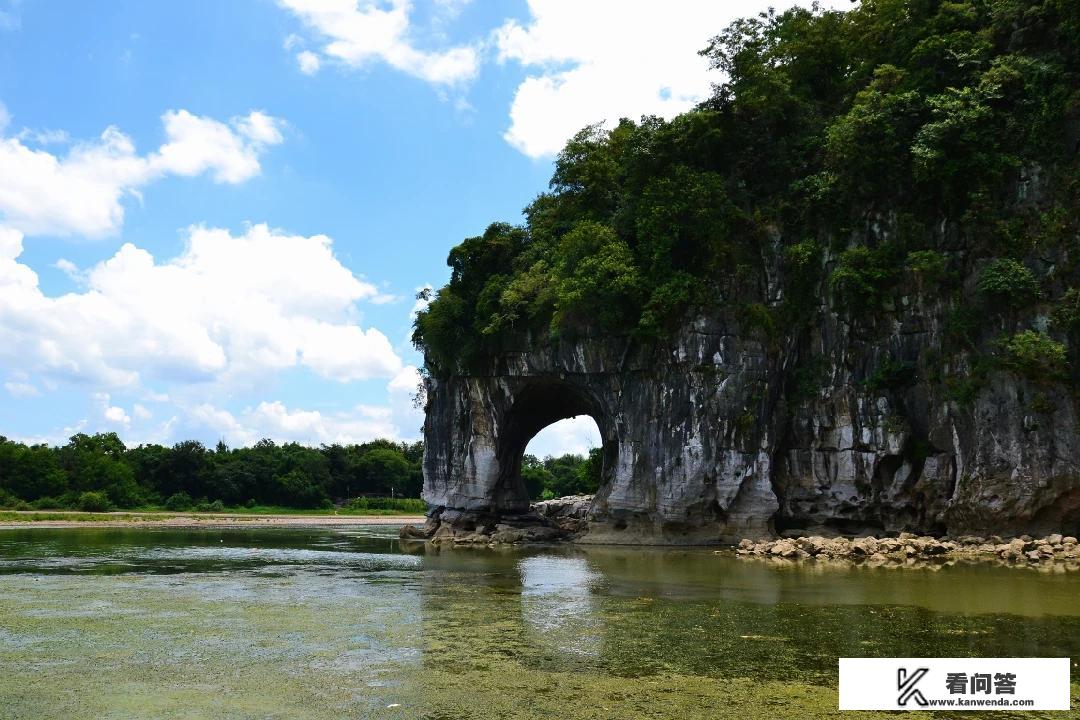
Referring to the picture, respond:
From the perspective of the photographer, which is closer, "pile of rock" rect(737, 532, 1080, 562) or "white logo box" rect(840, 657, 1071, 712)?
"white logo box" rect(840, 657, 1071, 712)

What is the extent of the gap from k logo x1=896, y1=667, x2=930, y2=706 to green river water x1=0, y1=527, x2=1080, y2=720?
0.18 meters

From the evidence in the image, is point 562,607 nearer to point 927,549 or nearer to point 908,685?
point 908,685

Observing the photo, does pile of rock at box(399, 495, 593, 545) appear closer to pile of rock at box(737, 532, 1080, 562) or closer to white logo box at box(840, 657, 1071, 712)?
pile of rock at box(737, 532, 1080, 562)

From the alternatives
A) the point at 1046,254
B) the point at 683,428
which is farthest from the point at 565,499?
the point at 1046,254

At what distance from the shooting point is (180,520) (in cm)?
4866

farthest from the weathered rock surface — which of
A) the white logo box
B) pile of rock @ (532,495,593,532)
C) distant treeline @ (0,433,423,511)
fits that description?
distant treeline @ (0,433,423,511)

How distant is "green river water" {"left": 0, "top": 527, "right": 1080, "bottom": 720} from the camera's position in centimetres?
730

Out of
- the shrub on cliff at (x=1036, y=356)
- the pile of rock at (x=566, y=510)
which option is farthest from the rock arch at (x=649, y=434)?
the shrub on cliff at (x=1036, y=356)

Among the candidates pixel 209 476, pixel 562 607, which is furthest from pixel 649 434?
pixel 209 476

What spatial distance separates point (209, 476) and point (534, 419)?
115 ft

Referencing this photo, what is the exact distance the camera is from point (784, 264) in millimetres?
26422

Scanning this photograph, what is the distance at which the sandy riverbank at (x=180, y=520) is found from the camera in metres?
43.2

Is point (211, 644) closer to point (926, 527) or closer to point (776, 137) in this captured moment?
point (926, 527)

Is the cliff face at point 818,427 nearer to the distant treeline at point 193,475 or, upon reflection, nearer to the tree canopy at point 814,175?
the tree canopy at point 814,175
